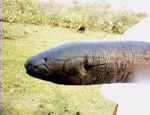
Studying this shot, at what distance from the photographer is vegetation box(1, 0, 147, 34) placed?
5305 millimetres

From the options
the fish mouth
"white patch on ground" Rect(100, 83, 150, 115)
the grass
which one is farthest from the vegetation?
the fish mouth

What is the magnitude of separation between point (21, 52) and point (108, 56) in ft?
11.4

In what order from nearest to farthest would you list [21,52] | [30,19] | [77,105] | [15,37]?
[77,105] < [21,52] < [15,37] < [30,19]

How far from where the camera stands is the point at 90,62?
25.7 inches

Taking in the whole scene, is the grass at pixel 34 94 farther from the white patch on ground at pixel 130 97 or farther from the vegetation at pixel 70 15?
the white patch on ground at pixel 130 97

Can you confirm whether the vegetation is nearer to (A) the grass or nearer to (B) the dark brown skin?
(A) the grass

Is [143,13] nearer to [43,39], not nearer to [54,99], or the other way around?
[43,39]

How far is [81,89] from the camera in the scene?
134 inches

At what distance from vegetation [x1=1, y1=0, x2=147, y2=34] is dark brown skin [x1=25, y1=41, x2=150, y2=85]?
15.1ft

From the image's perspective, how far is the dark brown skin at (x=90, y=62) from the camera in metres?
0.62

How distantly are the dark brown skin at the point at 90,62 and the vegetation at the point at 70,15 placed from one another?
4.60 metres

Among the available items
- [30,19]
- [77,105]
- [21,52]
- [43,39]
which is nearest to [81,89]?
[77,105]

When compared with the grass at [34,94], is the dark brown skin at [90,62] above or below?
above

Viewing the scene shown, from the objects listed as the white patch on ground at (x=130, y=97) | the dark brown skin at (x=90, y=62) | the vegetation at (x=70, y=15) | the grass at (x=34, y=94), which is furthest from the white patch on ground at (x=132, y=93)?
the vegetation at (x=70, y=15)
